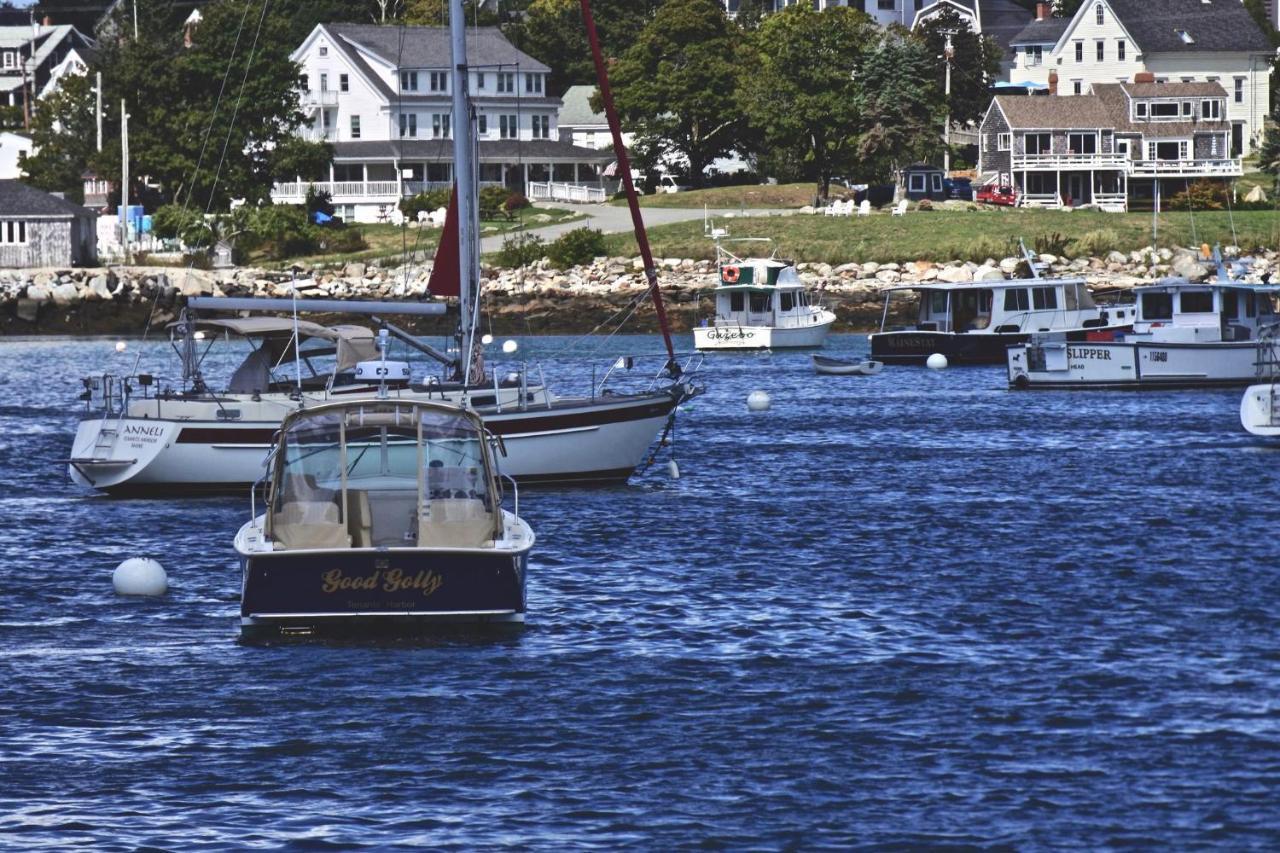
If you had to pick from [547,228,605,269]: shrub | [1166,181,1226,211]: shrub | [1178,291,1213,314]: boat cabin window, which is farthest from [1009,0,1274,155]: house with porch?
[1178,291,1213,314]: boat cabin window

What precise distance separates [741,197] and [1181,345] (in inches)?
2540

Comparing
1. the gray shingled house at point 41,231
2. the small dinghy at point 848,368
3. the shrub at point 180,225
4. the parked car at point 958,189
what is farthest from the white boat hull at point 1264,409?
the gray shingled house at point 41,231

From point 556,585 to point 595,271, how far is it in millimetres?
78163

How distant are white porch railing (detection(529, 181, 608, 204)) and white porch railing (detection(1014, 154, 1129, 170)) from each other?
26722mm

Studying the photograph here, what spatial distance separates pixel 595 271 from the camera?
106438mm

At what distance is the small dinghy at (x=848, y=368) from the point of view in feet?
240

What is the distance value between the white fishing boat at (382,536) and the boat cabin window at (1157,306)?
41908 millimetres

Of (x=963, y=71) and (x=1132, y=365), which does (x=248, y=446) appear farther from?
(x=963, y=71)

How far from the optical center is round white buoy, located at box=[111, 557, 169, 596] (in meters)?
28.1

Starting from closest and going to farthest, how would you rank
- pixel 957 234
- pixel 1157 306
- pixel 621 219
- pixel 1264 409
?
pixel 1264 409 → pixel 1157 306 → pixel 957 234 → pixel 621 219

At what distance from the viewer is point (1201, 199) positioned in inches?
4616

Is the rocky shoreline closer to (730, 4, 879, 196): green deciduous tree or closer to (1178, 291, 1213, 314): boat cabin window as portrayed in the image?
(730, 4, 879, 196): green deciduous tree

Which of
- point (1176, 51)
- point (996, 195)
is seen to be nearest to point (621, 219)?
point (996, 195)

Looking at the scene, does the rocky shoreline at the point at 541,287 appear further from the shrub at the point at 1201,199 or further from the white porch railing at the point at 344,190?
the white porch railing at the point at 344,190
